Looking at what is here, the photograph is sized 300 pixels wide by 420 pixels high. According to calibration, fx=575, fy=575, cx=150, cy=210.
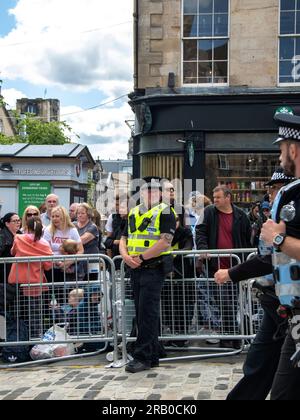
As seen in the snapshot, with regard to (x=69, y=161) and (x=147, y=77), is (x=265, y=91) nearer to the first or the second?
(x=147, y=77)

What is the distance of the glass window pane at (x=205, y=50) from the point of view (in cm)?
1377

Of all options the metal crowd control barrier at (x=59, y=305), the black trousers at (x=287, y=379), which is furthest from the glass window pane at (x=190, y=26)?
the black trousers at (x=287, y=379)

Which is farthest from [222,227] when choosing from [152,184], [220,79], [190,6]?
[190,6]

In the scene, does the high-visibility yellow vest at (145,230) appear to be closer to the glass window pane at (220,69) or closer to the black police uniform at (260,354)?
the black police uniform at (260,354)

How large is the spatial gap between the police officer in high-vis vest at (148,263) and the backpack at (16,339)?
1479 millimetres

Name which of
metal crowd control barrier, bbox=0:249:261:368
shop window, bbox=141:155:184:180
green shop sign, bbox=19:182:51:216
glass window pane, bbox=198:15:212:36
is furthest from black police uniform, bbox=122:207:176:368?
green shop sign, bbox=19:182:51:216

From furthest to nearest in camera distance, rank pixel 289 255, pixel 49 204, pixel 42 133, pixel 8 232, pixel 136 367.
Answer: pixel 42 133
pixel 49 204
pixel 8 232
pixel 136 367
pixel 289 255

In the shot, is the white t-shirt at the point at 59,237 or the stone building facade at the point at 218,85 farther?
the stone building facade at the point at 218,85

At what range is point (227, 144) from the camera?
13.6 m

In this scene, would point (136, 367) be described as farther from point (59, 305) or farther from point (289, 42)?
point (289, 42)

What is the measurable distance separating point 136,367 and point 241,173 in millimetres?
8657

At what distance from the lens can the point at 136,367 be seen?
18.9 feet

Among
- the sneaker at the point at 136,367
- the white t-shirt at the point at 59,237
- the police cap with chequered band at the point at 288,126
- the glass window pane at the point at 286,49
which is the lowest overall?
the sneaker at the point at 136,367

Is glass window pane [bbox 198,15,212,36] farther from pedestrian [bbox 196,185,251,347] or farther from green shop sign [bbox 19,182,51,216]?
pedestrian [bbox 196,185,251,347]
